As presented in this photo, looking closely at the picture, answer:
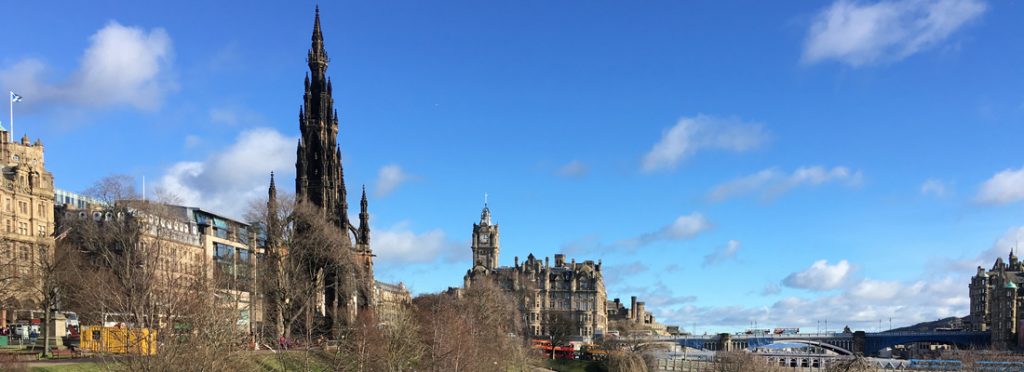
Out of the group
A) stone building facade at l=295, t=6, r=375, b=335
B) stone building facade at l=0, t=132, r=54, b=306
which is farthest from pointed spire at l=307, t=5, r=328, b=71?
stone building facade at l=0, t=132, r=54, b=306

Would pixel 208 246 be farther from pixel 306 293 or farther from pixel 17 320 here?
pixel 306 293

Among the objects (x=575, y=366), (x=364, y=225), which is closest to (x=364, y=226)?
(x=364, y=225)

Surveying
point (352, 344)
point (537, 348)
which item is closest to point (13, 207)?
point (352, 344)

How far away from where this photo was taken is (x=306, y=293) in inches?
3265

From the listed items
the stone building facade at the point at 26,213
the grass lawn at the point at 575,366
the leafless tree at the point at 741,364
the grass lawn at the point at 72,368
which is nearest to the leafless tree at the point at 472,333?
the grass lawn at the point at 575,366

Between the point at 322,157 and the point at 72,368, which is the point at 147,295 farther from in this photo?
the point at 322,157

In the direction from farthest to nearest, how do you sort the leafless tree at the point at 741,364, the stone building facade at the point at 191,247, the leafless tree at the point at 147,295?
the leafless tree at the point at 741,364 < the stone building facade at the point at 191,247 < the leafless tree at the point at 147,295

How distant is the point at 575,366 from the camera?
137 meters

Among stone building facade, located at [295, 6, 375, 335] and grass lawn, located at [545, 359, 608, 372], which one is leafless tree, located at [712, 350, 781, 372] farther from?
stone building facade, located at [295, 6, 375, 335]

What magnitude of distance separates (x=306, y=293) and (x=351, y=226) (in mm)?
21589

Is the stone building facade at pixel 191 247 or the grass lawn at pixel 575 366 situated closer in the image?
the stone building facade at pixel 191 247

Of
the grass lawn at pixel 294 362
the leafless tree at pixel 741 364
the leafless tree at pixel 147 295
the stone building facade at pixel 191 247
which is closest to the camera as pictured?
the leafless tree at pixel 147 295

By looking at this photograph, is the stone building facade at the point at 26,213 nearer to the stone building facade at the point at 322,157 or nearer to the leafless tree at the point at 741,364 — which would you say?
the stone building facade at the point at 322,157

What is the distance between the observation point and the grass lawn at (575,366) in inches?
5295
